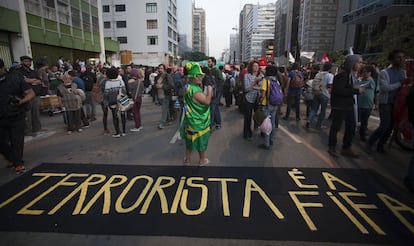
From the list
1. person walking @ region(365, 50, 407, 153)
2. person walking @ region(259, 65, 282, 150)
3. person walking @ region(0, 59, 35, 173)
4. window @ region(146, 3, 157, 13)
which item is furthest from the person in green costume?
window @ region(146, 3, 157, 13)

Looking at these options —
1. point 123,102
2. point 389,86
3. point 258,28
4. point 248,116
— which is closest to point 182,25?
point 258,28

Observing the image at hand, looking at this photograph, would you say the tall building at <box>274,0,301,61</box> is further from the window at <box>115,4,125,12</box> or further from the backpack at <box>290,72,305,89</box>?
the backpack at <box>290,72,305,89</box>

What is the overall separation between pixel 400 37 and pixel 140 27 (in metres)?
46.6

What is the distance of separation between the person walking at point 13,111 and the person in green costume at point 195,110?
2.71 metres

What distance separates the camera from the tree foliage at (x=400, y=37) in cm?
1855

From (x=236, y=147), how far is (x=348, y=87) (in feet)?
8.46

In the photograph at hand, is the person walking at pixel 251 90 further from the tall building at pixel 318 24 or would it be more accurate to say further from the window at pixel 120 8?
the tall building at pixel 318 24

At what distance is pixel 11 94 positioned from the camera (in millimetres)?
4246

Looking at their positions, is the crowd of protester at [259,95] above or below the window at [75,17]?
below

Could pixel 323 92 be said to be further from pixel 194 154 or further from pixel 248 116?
pixel 194 154

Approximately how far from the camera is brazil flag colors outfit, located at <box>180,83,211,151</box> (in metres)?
4.38

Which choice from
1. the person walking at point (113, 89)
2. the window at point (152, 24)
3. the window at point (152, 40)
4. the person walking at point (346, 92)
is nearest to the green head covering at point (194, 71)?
the person walking at point (346, 92)

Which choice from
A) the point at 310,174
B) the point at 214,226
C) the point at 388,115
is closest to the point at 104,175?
the point at 214,226

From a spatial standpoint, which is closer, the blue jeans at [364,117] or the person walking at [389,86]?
the person walking at [389,86]
